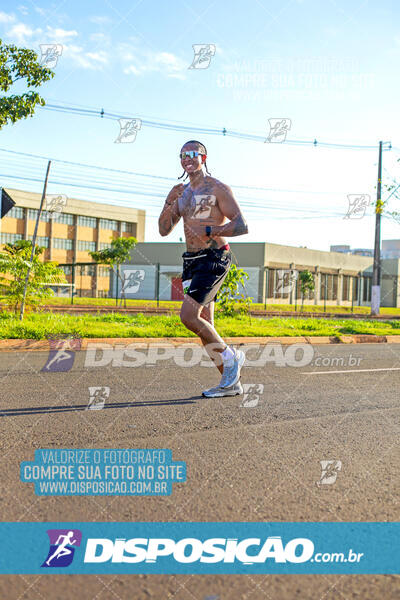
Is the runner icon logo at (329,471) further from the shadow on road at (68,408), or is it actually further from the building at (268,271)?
the building at (268,271)

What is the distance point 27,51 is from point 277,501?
9604 mm

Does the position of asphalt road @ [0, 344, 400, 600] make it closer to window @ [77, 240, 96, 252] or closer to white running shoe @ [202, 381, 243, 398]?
white running shoe @ [202, 381, 243, 398]

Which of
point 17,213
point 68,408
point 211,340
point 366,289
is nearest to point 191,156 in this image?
point 211,340

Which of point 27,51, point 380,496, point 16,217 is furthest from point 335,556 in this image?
point 16,217

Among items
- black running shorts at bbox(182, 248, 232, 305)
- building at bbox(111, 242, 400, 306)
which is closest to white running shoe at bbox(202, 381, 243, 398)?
black running shorts at bbox(182, 248, 232, 305)

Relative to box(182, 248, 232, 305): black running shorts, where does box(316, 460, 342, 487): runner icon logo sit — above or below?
below

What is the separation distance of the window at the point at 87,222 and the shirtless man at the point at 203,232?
66.4 m

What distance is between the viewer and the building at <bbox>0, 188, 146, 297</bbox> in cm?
6288

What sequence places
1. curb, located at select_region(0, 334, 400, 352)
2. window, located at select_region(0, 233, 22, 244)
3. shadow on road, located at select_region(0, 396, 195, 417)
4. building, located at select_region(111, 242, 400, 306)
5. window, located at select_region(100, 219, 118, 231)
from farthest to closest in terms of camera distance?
window, located at select_region(100, 219, 118, 231) → window, located at select_region(0, 233, 22, 244) → building, located at select_region(111, 242, 400, 306) → curb, located at select_region(0, 334, 400, 352) → shadow on road, located at select_region(0, 396, 195, 417)

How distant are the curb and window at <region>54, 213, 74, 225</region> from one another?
57379mm

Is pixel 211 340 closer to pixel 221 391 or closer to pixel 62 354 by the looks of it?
pixel 221 391

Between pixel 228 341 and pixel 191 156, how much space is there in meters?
6.46

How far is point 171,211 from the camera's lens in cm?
503

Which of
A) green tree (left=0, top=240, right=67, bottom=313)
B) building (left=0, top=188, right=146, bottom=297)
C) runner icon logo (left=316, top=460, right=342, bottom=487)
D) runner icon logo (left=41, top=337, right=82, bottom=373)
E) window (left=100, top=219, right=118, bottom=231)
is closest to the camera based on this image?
runner icon logo (left=316, top=460, right=342, bottom=487)
